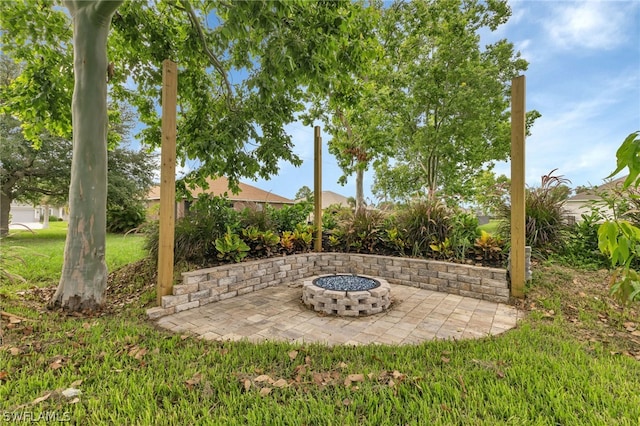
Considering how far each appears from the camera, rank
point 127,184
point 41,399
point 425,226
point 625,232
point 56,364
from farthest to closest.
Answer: point 127,184 → point 425,226 → point 56,364 → point 41,399 → point 625,232

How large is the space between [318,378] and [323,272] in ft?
11.3

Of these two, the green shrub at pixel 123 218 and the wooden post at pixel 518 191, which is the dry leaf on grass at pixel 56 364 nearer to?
the wooden post at pixel 518 191

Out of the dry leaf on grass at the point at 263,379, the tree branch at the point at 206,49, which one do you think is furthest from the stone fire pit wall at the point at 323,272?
the tree branch at the point at 206,49

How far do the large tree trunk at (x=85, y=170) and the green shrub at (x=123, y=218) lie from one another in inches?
429

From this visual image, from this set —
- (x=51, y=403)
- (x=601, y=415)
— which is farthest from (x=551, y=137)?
(x=51, y=403)

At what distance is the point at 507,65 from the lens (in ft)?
36.2

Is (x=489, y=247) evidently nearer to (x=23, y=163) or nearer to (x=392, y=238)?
(x=392, y=238)

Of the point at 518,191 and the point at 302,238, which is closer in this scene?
the point at 518,191

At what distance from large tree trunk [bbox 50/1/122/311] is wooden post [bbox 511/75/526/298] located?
4.94 m

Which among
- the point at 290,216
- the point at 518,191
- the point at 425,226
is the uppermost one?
the point at 518,191

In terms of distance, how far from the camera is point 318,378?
191cm

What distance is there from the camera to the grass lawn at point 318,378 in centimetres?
155

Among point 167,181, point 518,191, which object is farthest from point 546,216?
point 167,181

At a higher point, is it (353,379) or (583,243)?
(583,243)
